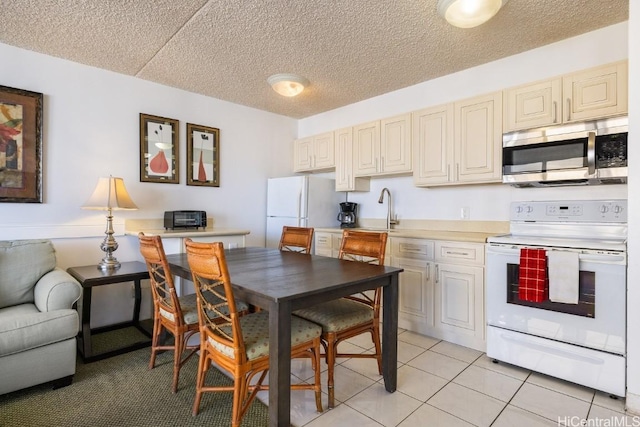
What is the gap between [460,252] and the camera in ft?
8.68

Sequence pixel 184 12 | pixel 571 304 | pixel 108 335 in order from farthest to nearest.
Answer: pixel 108 335
pixel 184 12
pixel 571 304

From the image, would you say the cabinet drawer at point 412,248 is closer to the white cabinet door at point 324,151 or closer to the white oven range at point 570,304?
the white oven range at point 570,304

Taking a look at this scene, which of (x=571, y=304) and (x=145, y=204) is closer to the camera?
(x=571, y=304)

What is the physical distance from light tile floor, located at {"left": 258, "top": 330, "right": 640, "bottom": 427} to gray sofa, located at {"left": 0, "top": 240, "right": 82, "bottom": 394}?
126 cm

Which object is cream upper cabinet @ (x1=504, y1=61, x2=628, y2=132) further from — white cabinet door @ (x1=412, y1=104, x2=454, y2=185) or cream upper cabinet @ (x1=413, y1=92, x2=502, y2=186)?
white cabinet door @ (x1=412, y1=104, x2=454, y2=185)

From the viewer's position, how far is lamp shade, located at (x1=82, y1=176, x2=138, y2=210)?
8.89ft

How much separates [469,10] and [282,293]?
1.87 metres

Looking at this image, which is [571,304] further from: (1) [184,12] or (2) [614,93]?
(1) [184,12]

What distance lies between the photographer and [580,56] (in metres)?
2.51

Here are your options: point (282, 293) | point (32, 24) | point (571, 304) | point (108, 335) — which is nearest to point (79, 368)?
point (108, 335)

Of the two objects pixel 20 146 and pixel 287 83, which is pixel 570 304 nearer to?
pixel 287 83

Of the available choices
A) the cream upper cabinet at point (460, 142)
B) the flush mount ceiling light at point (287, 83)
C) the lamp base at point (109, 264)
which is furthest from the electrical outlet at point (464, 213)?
the lamp base at point (109, 264)

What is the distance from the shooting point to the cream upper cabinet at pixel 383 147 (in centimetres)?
332

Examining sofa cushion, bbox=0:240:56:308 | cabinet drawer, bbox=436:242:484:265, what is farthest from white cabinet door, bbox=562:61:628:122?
sofa cushion, bbox=0:240:56:308
